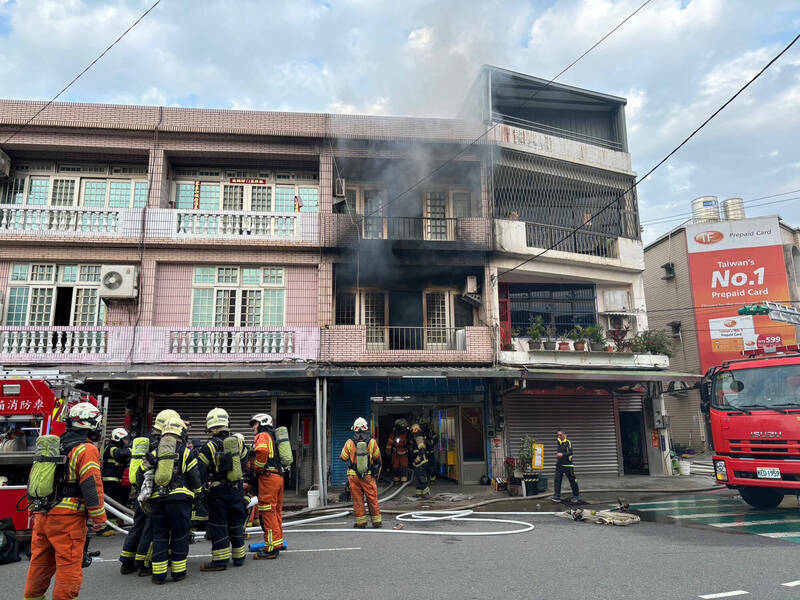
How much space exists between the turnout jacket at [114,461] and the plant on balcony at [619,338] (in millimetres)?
12913

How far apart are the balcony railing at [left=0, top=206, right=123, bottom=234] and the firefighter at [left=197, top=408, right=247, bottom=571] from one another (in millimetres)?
9809

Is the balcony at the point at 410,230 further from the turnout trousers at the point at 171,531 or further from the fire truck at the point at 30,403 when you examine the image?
the turnout trousers at the point at 171,531

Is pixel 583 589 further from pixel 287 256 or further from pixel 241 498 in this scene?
pixel 287 256

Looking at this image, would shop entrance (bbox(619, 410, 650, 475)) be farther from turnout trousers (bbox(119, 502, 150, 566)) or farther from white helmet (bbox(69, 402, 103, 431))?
white helmet (bbox(69, 402, 103, 431))

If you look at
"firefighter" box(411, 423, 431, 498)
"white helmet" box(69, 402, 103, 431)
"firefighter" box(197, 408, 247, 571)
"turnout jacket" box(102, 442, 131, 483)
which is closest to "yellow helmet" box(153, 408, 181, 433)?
"firefighter" box(197, 408, 247, 571)

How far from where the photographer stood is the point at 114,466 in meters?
8.95

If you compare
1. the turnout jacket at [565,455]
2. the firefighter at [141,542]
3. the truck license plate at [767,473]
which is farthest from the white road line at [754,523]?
the firefighter at [141,542]

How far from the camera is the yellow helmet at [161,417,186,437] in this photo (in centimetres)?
591

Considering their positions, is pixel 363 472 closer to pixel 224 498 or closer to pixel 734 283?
pixel 224 498

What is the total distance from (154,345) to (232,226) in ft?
11.8

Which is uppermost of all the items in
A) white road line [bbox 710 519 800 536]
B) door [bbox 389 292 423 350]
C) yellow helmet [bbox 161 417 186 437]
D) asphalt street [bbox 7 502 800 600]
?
door [bbox 389 292 423 350]

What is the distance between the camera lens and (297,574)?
19.5 feet

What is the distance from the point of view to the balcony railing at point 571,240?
15.7 meters

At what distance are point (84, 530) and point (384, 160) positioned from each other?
1213 centimetres
